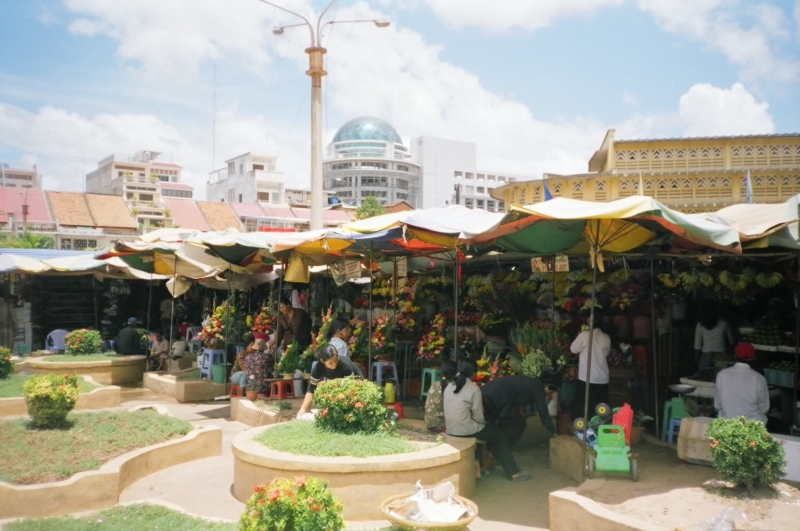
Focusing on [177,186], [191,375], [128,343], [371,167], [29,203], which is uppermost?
[371,167]

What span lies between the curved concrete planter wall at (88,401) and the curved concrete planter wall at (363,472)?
17.6 ft

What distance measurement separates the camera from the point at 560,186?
20.2 meters

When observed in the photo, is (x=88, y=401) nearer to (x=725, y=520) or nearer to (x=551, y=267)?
(x=551, y=267)

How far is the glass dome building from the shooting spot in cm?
11638

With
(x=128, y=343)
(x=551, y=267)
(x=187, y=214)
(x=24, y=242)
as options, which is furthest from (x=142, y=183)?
(x=551, y=267)

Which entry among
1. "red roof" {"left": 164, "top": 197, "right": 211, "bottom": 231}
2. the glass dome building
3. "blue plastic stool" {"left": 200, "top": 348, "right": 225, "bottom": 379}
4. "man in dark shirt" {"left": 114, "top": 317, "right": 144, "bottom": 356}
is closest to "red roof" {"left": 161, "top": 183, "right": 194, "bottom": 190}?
"red roof" {"left": 164, "top": 197, "right": 211, "bottom": 231}

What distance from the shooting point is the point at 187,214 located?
53812 mm

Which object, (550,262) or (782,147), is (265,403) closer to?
(550,262)

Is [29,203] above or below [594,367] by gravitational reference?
above

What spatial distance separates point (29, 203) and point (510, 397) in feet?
150

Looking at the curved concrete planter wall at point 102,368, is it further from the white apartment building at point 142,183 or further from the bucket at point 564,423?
the white apartment building at point 142,183

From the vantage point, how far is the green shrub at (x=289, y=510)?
13.4ft

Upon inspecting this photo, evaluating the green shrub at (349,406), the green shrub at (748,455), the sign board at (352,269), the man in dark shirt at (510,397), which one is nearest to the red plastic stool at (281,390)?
the sign board at (352,269)

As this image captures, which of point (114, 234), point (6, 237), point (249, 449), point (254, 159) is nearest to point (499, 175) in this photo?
point (254, 159)
